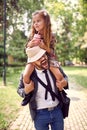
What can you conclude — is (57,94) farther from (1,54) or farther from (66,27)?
(66,27)

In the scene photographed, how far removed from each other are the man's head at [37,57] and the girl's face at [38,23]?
9.6 inches

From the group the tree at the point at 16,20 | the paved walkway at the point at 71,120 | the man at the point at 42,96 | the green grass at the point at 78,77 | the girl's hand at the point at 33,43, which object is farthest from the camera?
the tree at the point at 16,20

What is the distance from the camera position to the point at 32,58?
3455mm

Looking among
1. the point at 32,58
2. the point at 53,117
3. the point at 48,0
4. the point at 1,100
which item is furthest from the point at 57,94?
the point at 48,0

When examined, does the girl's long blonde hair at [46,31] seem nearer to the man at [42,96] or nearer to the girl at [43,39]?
the girl at [43,39]

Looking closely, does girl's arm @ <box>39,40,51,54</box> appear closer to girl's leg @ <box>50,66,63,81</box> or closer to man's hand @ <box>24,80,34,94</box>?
girl's leg @ <box>50,66,63,81</box>

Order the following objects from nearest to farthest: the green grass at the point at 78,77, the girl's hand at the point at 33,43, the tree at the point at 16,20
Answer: the girl's hand at the point at 33,43 < the green grass at the point at 78,77 < the tree at the point at 16,20

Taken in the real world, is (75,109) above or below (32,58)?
below

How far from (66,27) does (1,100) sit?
184 feet

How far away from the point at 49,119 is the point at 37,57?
0.67 metres

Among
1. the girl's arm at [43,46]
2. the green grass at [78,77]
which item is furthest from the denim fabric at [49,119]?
the green grass at [78,77]

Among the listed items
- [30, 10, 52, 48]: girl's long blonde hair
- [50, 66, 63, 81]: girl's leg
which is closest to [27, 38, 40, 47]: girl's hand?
[30, 10, 52, 48]: girl's long blonde hair

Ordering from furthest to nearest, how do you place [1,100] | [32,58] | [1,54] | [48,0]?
[48,0]
[1,54]
[1,100]
[32,58]

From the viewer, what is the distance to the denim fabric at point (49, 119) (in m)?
3.55
